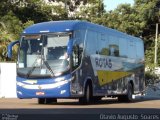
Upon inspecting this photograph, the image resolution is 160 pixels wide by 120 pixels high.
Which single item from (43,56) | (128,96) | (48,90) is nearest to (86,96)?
(48,90)

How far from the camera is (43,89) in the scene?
22766 millimetres

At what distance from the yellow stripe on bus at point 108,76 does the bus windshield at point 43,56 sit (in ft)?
10.4

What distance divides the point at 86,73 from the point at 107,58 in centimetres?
295

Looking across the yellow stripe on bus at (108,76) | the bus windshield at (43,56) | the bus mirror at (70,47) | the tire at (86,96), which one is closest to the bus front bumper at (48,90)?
the bus windshield at (43,56)

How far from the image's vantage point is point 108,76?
87.4 feet

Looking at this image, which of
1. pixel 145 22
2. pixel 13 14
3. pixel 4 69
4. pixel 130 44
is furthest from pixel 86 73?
pixel 145 22

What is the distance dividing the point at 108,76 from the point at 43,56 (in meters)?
4.84

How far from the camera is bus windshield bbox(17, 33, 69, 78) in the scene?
22.6 m

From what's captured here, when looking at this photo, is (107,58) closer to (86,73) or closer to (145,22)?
(86,73)

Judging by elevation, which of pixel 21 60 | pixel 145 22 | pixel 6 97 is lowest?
pixel 6 97

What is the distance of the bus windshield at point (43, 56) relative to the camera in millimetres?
22609

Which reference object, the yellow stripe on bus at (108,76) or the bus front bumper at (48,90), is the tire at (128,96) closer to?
the yellow stripe on bus at (108,76)

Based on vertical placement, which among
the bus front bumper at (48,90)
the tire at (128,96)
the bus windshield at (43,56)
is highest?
the bus windshield at (43,56)

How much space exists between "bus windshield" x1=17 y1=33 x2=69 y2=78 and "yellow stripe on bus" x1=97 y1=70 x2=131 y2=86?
124 inches
